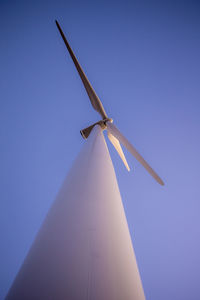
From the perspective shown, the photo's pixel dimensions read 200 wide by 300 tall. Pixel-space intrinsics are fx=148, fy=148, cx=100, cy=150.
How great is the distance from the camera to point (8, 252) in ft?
98.5

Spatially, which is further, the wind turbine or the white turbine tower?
the wind turbine

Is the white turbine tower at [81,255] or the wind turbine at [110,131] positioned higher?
the wind turbine at [110,131]

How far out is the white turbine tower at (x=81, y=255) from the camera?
1343 millimetres

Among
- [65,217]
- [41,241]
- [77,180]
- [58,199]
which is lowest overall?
[41,241]

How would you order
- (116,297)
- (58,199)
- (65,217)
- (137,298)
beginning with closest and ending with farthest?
(116,297), (137,298), (65,217), (58,199)

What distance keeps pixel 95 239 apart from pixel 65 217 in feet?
1.54

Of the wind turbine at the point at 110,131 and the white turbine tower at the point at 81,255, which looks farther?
the wind turbine at the point at 110,131

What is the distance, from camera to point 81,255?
1.56 meters

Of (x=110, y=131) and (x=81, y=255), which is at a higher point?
(x=110, y=131)

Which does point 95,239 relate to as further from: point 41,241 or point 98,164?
point 98,164

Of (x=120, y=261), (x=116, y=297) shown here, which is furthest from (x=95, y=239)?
(x=116, y=297)

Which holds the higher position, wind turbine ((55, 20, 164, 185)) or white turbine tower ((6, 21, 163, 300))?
wind turbine ((55, 20, 164, 185))

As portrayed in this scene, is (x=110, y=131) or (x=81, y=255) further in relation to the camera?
(x=110, y=131)

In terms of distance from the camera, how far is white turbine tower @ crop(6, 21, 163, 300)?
1.34 m
